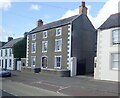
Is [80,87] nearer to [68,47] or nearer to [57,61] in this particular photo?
[68,47]

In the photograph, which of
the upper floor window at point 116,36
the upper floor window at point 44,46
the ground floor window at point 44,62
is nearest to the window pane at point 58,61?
the ground floor window at point 44,62

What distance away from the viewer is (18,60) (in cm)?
5312

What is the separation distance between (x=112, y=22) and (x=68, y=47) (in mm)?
8835

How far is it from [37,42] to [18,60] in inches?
409

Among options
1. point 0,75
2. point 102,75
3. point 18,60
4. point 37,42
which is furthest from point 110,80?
point 18,60

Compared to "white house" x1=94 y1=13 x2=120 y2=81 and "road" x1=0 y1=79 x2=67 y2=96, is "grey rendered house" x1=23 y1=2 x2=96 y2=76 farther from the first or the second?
"road" x1=0 y1=79 x2=67 y2=96

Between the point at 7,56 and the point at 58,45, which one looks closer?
the point at 58,45

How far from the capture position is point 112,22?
29.4 metres

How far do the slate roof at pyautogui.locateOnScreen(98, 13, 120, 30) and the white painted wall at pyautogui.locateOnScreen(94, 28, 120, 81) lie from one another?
517 millimetres

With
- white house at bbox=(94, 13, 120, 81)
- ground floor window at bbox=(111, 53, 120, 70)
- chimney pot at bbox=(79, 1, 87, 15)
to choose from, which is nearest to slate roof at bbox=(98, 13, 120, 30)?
white house at bbox=(94, 13, 120, 81)

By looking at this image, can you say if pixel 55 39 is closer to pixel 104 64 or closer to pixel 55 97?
pixel 104 64

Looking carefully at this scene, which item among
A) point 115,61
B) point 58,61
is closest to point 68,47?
point 58,61

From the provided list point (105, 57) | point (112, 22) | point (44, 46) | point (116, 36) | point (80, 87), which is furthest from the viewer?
point (44, 46)

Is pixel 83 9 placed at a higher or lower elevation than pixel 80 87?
higher
